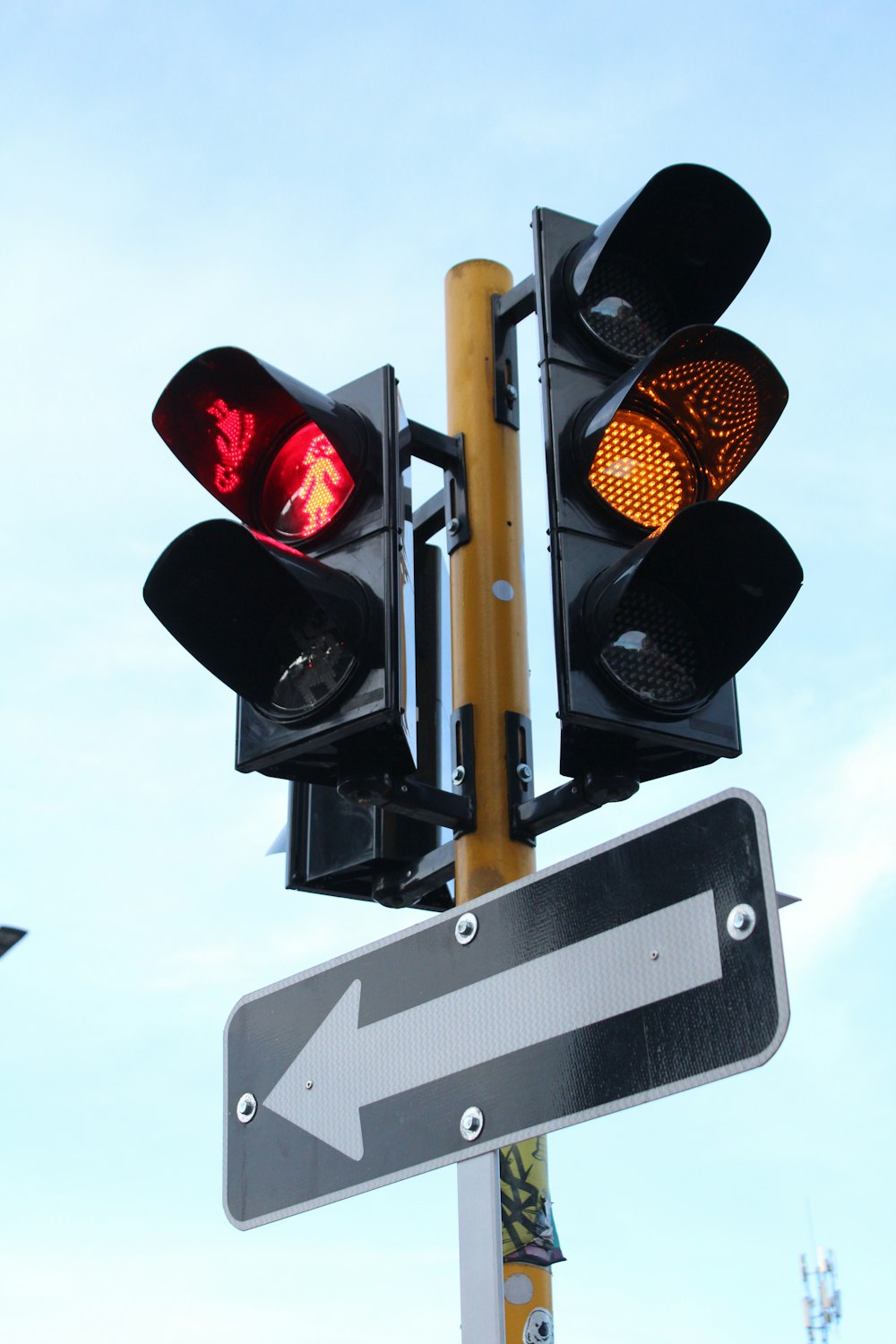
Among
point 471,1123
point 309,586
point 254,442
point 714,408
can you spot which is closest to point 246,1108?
point 471,1123

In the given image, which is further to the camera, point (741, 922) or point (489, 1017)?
point (489, 1017)

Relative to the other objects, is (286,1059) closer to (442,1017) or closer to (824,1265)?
(442,1017)

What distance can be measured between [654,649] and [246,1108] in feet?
3.49

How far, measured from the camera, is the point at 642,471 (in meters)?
2.96

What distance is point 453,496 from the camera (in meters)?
3.39

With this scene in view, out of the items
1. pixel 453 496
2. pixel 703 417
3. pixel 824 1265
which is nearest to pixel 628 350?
pixel 703 417

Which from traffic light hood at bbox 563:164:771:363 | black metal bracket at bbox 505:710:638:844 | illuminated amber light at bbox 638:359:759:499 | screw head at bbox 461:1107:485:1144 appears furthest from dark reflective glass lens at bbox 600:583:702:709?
screw head at bbox 461:1107:485:1144

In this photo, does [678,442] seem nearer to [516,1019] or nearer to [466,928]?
[466,928]

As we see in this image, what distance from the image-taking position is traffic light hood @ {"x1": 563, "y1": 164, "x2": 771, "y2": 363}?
310cm

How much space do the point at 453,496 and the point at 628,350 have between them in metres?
0.52

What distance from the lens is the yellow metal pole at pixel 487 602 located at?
293cm

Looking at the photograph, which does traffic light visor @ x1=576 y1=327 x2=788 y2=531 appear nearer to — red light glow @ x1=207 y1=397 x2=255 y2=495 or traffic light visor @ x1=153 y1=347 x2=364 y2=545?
traffic light visor @ x1=153 y1=347 x2=364 y2=545

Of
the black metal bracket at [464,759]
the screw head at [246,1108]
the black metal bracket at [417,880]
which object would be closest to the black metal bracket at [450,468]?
the black metal bracket at [464,759]

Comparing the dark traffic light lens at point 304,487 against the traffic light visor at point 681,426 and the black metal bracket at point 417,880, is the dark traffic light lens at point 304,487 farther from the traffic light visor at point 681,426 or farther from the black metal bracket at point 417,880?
the black metal bracket at point 417,880
